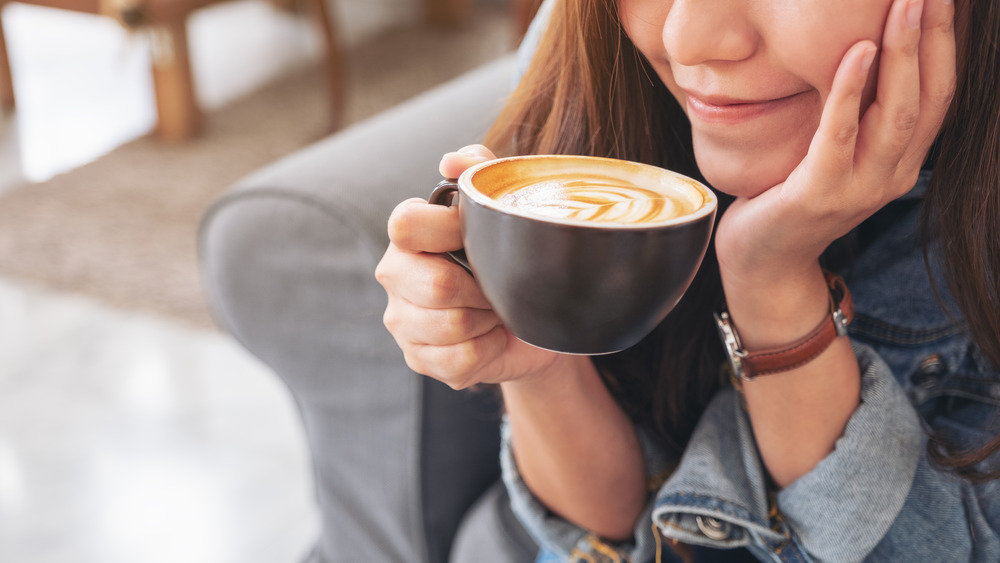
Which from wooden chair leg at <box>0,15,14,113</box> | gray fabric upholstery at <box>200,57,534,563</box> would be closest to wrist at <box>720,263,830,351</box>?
gray fabric upholstery at <box>200,57,534,563</box>

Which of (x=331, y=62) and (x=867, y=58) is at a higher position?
(x=867, y=58)

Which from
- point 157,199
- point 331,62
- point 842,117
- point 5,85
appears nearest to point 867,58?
A: point 842,117

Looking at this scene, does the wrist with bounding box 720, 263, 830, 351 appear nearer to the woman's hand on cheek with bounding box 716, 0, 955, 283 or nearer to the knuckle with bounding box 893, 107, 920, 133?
the woman's hand on cheek with bounding box 716, 0, 955, 283

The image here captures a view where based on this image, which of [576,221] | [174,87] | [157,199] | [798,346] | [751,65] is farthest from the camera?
[174,87]

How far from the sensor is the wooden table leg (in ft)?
14.2

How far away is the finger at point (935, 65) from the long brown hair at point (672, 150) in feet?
0.19

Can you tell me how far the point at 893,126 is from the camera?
49 centimetres

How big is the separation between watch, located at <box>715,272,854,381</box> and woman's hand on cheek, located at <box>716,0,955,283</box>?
0.07 meters

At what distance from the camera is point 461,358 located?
0.57m

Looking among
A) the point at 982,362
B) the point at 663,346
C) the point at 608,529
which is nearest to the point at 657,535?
the point at 608,529

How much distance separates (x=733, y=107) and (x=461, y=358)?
24 centimetres

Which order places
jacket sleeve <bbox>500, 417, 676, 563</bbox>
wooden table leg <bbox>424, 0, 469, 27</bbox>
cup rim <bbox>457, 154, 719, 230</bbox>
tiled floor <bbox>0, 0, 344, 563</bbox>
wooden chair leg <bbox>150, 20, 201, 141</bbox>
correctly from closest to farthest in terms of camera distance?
cup rim <bbox>457, 154, 719, 230</bbox> → jacket sleeve <bbox>500, 417, 676, 563</bbox> → tiled floor <bbox>0, 0, 344, 563</bbox> → wooden chair leg <bbox>150, 20, 201, 141</bbox> → wooden table leg <bbox>424, 0, 469, 27</bbox>

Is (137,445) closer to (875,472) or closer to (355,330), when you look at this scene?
(355,330)

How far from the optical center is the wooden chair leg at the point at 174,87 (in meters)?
2.72
